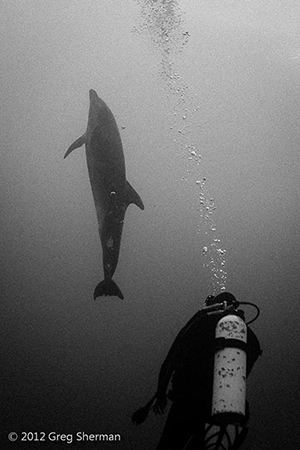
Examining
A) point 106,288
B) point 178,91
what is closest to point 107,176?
point 106,288

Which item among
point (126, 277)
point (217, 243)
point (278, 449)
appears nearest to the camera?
point (126, 277)

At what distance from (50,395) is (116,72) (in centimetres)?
790

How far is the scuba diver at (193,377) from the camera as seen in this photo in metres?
2.76

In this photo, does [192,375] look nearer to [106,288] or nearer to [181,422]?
[181,422]

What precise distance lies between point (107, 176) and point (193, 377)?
9.37 ft

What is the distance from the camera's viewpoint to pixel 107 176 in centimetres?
491

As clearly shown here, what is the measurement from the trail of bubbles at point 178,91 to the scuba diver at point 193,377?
8218 mm

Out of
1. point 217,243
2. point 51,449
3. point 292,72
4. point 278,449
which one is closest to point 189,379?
point 51,449

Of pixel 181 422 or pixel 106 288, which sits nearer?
pixel 181 422

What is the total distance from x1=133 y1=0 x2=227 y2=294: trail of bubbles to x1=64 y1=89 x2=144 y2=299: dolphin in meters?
5.52

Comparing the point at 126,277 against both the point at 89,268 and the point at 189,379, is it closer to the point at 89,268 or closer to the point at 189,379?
the point at 89,268

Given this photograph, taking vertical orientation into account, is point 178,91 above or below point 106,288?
above

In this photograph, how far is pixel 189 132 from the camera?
35.1 feet

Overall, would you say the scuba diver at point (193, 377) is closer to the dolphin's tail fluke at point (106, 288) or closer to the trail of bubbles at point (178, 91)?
the dolphin's tail fluke at point (106, 288)
